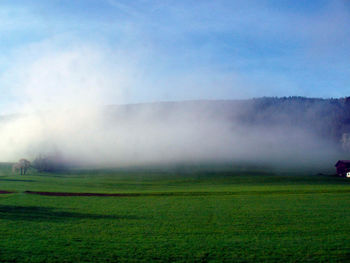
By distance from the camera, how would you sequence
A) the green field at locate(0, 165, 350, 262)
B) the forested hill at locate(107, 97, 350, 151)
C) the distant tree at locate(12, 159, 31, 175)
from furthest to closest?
the forested hill at locate(107, 97, 350, 151) → the distant tree at locate(12, 159, 31, 175) → the green field at locate(0, 165, 350, 262)

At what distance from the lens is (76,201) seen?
36438 mm

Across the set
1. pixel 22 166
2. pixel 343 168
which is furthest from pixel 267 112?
pixel 22 166

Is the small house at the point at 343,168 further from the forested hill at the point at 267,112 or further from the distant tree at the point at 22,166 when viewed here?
the distant tree at the point at 22,166

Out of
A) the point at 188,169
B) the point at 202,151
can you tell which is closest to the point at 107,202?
the point at 188,169

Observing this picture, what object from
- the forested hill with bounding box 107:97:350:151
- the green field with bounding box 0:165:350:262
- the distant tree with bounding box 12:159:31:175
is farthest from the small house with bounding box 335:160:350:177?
the distant tree with bounding box 12:159:31:175

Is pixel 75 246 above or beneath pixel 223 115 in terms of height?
beneath

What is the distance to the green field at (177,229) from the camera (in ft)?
55.4

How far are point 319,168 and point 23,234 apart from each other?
80.9 metres

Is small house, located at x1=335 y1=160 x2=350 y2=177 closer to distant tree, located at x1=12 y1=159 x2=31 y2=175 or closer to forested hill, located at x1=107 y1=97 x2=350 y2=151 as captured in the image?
forested hill, located at x1=107 y1=97 x2=350 y2=151

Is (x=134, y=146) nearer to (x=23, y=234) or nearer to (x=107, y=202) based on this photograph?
(x=107, y=202)

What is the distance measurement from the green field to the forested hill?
118m

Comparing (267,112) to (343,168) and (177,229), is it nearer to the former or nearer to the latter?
(343,168)

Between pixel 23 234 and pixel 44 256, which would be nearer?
pixel 44 256

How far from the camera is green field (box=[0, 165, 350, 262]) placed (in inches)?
665
